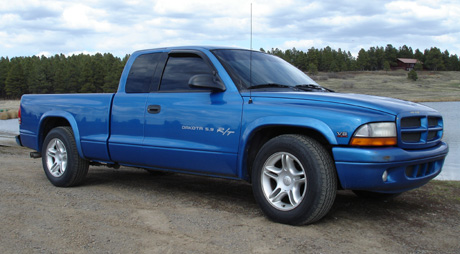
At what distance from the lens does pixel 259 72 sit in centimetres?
493

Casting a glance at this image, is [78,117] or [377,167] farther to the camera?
[78,117]

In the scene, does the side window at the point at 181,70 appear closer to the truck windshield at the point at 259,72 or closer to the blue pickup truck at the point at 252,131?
the blue pickup truck at the point at 252,131

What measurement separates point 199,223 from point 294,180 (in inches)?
37.1

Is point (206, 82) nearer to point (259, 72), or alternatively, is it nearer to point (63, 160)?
point (259, 72)

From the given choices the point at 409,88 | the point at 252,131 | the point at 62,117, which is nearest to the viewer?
the point at 252,131

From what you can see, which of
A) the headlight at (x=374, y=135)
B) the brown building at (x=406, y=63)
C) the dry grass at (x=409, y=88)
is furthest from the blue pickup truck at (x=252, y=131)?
the brown building at (x=406, y=63)

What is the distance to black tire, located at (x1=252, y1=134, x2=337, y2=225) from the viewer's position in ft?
12.7

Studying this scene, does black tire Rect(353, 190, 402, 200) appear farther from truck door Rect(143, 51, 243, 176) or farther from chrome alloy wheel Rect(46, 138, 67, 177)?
chrome alloy wheel Rect(46, 138, 67, 177)

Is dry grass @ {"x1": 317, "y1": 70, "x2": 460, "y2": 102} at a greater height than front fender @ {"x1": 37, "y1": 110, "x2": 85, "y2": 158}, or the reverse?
front fender @ {"x1": 37, "y1": 110, "x2": 85, "y2": 158}

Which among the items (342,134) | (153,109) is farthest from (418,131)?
(153,109)

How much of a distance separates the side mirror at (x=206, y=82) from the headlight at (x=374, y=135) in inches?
58.5

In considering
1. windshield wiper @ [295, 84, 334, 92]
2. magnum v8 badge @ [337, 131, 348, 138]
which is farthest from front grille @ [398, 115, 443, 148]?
windshield wiper @ [295, 84, 334, 92]

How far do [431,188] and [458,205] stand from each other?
1.06 meters

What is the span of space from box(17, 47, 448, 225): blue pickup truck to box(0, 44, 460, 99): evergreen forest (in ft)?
243
